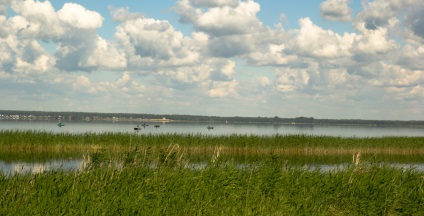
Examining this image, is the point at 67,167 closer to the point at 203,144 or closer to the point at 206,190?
the point at 203,144

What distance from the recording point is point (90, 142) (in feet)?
119

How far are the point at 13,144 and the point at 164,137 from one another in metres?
10.7

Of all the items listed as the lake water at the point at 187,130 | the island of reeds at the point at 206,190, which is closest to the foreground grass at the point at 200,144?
the lake water at the point at 187,130

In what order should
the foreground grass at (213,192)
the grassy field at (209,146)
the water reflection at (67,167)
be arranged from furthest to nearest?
1. the grassy field at (209,146)
2. the water reflection at (67,167)
3. the foreground grass at (213,192)

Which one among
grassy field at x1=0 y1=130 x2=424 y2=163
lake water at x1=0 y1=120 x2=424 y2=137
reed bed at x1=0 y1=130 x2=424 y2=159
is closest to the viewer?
grassy field at x1=0 y1=130 x2=424 y2=163

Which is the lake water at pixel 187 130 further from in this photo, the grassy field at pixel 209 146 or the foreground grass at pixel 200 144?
the grassy field at pixel 209 146

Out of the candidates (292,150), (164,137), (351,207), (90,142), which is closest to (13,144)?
(90,142)

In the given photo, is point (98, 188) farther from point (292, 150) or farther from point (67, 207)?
point (292, 150)

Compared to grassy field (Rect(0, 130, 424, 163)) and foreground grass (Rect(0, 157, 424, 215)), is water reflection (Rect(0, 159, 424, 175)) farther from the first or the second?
grassy field (Rect(0, 130, 424, 163))

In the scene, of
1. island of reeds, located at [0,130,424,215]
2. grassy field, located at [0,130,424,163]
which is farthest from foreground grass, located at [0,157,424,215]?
grassy field, located at [0,130,424,163]

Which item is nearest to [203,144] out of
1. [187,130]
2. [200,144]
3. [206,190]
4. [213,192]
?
[200,144]

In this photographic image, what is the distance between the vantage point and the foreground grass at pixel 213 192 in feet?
35.4

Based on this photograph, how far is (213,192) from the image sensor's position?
12938 mm

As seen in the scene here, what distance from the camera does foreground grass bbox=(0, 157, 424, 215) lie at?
Answer: 10.8 meters
